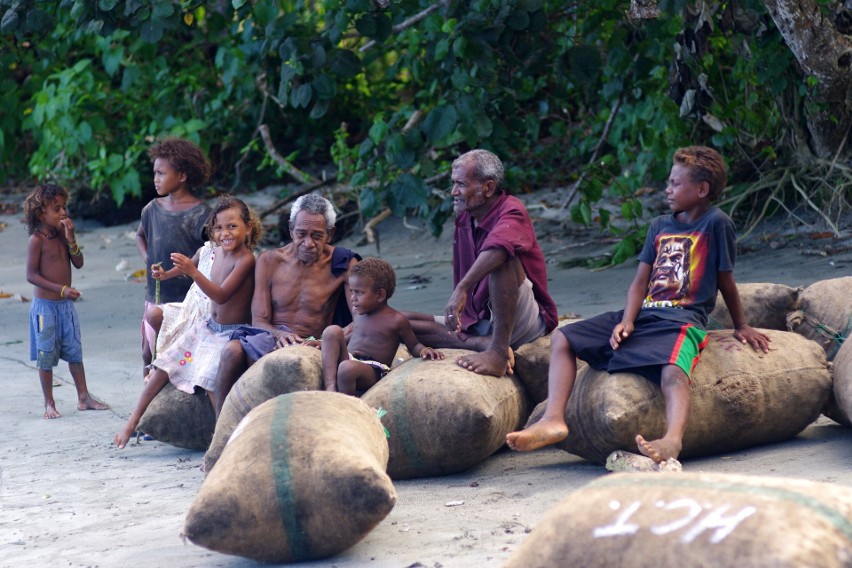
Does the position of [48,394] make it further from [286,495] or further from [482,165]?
[286,495]

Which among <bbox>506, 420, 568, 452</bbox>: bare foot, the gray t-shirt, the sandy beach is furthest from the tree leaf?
<bbox>506, 420, 568, 452</bbox>: bare foot

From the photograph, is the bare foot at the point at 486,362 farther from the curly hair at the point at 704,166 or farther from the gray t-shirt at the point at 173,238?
the gray t-shirt at the point at 173,238

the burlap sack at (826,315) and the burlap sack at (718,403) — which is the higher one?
the burlap sack at (826,315)

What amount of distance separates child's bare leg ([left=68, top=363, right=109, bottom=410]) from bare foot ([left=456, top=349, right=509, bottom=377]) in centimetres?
260

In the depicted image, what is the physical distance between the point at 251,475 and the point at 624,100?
6.11 m

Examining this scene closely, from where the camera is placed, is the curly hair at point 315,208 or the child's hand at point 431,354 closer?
the child's hand at point 431,354

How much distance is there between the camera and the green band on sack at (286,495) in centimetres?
343

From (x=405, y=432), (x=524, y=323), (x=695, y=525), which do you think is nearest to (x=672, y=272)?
(x=524, y=323)

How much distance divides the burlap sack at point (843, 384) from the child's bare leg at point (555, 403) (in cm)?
103

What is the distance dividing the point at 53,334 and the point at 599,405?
3.49 metres

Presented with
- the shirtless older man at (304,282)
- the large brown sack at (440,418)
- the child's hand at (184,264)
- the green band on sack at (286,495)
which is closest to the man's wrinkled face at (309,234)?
the shirtless older man at (304,282)

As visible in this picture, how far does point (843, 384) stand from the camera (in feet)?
14.8

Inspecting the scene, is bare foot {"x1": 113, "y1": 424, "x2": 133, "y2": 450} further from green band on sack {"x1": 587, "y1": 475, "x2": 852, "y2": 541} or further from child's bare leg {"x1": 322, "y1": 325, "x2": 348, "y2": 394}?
green band on sack {"x1": 587, "y1": 475, "x2": 852, "y2": 541}

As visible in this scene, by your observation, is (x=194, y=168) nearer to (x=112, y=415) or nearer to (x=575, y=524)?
(x=112, y=415)
